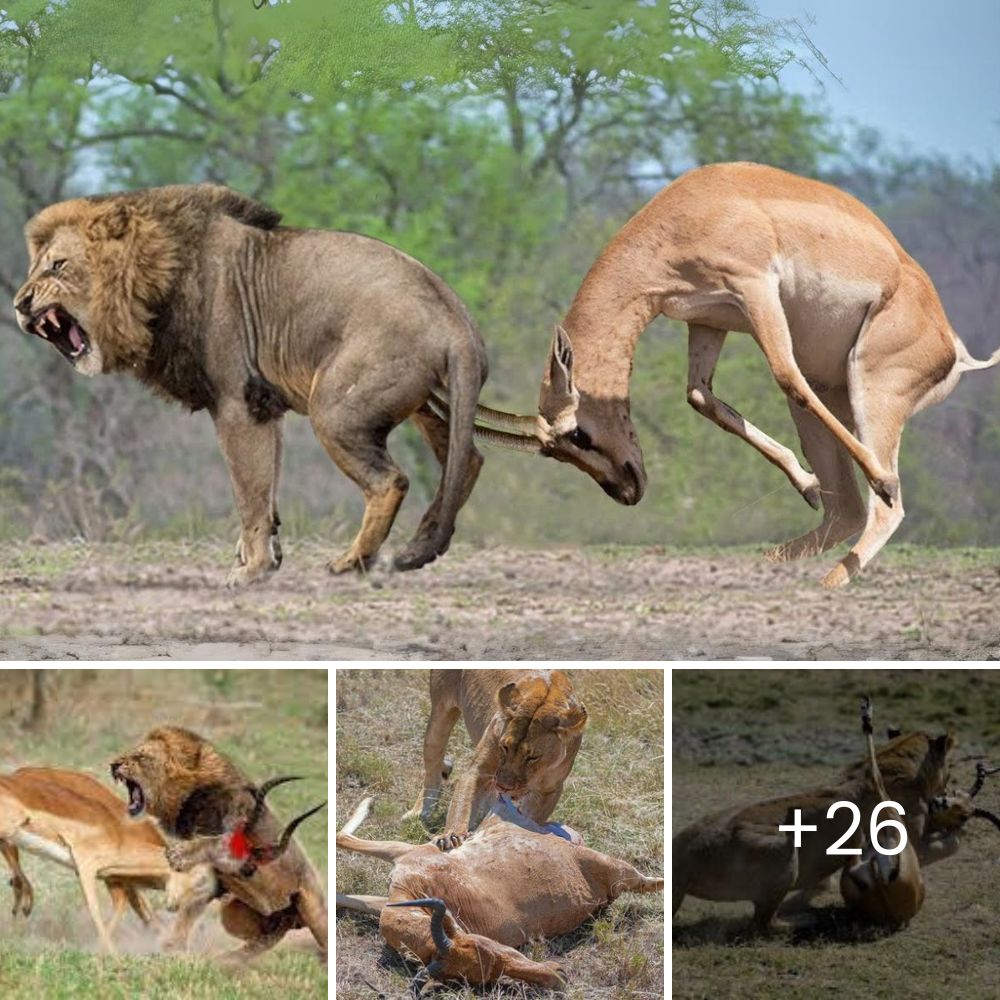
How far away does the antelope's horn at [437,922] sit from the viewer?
27.6 feet

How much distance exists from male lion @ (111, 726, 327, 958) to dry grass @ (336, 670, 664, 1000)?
0.57 ft

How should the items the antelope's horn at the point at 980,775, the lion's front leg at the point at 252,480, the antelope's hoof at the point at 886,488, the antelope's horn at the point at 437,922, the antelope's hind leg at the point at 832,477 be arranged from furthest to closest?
1. the antelope's hind leg at the point at 832,477
2. the antelope's hoof at the point at 886,488
3. the lion's front leg at the point at 252,480
4. the antelope's horn at the point at 980,775
5. the antelope's horn at the point at 437,922

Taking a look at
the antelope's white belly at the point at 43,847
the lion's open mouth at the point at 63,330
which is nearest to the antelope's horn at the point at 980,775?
the antelope's white belly at the point at 43,847

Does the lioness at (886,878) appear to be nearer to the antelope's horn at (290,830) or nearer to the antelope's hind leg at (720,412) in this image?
the antelope's hind leg at (720,412)

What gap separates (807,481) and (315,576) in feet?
7.17

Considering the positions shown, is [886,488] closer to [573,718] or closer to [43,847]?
[573,718]

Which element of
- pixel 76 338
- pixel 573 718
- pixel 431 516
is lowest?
pixel 573 718

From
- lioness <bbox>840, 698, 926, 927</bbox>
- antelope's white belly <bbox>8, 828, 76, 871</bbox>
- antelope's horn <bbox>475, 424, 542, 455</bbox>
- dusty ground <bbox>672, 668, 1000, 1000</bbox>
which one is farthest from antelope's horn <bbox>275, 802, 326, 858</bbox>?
antelope's horn <bbox>475, 424, 542, 455</bbox>

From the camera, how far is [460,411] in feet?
32.1

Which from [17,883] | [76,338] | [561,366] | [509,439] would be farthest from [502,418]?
[17,883]

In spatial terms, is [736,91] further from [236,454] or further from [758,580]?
[236,454]

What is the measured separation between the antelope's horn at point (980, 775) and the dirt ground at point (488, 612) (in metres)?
0.78

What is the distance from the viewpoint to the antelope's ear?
9.97 m

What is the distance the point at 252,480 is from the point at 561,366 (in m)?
1.40
